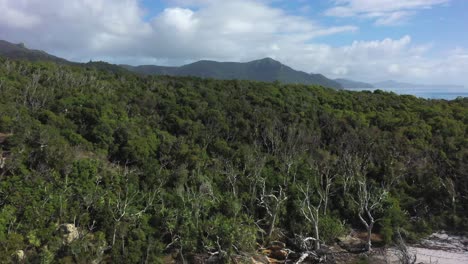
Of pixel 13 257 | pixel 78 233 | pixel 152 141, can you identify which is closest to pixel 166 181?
pixel 152 141

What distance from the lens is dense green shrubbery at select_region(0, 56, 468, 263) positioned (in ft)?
97.1

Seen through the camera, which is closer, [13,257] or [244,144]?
[13,257]

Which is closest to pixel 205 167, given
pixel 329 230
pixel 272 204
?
pixel 272 204

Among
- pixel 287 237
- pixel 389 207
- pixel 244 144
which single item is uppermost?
pixel 244 144

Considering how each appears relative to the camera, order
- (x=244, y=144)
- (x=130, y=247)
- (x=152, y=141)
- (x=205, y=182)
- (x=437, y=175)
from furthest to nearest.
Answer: (x=244, y=144), (x=152, y=141), (x=437, y=175), (x=205, y=182), (x=130, y=247)

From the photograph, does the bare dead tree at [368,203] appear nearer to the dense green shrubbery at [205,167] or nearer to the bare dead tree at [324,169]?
the dense green shrubbery at [205,167]

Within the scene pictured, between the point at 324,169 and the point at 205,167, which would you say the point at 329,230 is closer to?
the point at 324,169

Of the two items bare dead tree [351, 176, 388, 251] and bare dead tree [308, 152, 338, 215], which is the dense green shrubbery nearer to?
bare dead tree [308, 152, 338, 215]

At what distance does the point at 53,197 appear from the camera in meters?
30.7


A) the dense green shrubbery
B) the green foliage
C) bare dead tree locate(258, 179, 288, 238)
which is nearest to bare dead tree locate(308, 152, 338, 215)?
the dense green shrubbery

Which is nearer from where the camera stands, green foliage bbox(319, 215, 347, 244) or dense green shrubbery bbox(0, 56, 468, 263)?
dense green shrubbery bbox(0, 56, 468, 263)

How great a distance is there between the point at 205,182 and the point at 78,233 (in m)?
12.7

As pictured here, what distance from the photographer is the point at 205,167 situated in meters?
41.9

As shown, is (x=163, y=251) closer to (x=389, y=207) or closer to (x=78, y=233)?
(x=78, y=233)
